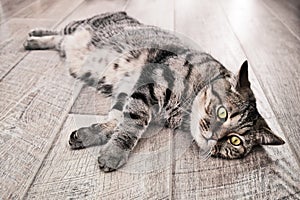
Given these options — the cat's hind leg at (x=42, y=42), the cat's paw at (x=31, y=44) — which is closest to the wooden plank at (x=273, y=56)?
the cat's hind leg at (x=42, y=42)

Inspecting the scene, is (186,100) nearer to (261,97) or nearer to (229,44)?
(261,97)

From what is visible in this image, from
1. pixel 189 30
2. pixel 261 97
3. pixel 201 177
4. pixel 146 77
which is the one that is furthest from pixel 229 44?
pixel 201 177

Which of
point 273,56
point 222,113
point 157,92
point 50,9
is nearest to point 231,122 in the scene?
point 222,113

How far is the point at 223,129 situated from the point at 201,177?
0.17m

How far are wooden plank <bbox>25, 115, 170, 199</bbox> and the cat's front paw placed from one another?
18 mm

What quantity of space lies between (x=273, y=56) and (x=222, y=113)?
42.1 inches

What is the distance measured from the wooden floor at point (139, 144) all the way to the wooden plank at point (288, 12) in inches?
5.6

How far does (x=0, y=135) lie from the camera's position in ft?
4.13

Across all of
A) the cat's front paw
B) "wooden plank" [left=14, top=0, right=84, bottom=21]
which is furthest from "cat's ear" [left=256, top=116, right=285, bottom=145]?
"wooden plank" [left=14, top=0, right=84, bottom=21]

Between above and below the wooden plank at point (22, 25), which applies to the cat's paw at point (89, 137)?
above

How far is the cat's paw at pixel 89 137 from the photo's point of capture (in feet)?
3.99

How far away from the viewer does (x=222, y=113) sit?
1163 mm

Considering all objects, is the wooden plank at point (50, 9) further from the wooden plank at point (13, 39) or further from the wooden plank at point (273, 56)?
the wooden plank at point (273, 56)

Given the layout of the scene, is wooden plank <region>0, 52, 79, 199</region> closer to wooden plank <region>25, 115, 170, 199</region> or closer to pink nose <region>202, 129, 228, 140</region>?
wooden plank <region>25, 115, 170, 199</region>
